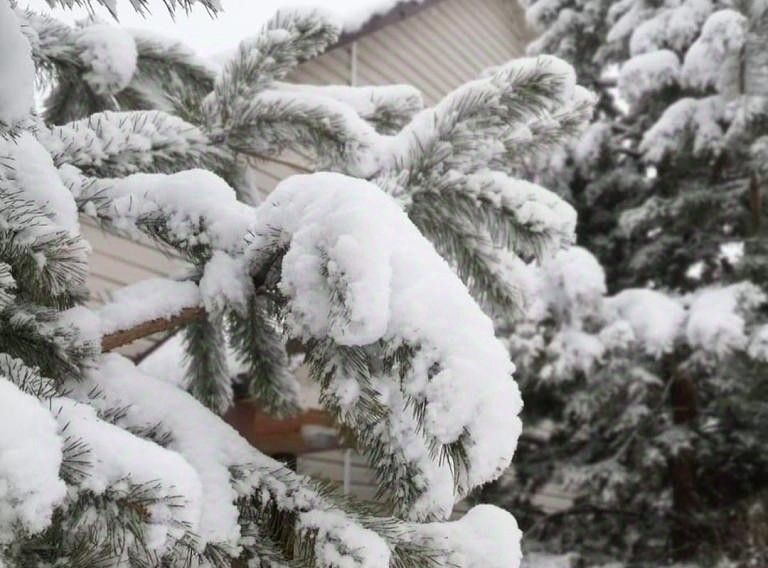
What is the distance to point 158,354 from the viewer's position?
3.60m

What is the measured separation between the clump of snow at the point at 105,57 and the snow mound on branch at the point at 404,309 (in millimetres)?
1063

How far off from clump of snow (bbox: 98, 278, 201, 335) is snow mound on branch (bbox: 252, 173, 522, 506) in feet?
1.03

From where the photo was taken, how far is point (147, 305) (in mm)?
1251

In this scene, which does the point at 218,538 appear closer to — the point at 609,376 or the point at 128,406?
the point at 128,406

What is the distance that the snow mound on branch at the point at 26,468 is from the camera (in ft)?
2.18

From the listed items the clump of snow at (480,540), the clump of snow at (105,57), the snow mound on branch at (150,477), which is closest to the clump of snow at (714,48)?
the clump of snow at (105,57)

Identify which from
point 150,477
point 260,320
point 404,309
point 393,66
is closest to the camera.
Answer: point 150,477

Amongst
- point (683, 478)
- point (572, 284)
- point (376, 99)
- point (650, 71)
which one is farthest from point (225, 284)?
point (650, 71)

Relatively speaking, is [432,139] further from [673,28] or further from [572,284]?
[673,28]

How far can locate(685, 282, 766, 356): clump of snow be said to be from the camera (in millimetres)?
4738

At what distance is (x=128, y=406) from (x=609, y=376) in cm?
477

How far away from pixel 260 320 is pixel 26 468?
0.82m

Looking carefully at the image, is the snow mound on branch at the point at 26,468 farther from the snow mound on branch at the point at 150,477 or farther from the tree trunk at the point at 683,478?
the tree trunk at the point at 683,478

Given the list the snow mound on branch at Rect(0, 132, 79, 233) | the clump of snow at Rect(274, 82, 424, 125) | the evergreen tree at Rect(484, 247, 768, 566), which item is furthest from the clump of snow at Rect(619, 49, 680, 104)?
the snow mound on branch at Rect(0, 132, 79, 233)
